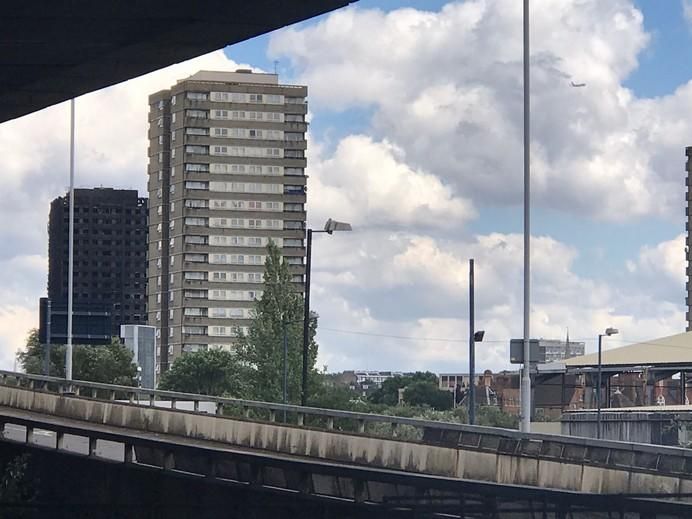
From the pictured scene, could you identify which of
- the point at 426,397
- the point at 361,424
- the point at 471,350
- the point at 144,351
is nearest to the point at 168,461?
the point at 361,424

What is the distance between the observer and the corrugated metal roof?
9819 centimetres

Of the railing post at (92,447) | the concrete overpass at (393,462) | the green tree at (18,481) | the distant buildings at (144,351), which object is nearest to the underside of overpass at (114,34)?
the concrete overpass at (393,462)

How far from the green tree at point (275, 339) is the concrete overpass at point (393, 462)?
48458 millimetres

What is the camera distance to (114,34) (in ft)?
68.3

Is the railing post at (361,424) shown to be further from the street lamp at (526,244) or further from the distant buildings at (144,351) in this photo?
the distant buildings at (144,351)

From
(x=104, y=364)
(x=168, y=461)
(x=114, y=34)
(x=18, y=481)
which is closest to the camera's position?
(x=114, y=34)

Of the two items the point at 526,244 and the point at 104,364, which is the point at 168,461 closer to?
the point at 526,244


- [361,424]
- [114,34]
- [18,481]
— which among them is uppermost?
[114,34]

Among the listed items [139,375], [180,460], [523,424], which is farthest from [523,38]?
[139,375]

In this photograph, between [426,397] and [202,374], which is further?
[426,397]

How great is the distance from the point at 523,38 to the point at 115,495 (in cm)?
1519

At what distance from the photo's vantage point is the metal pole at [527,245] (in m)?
33.2

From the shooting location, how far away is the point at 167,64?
23000 mm

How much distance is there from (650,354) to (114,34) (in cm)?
8547
